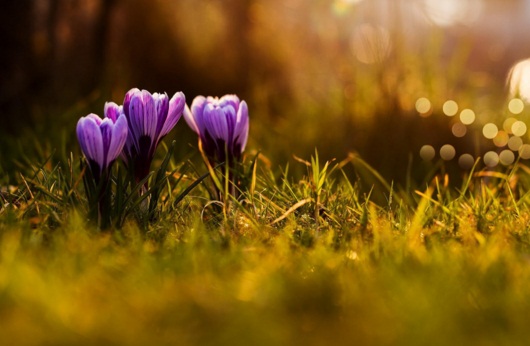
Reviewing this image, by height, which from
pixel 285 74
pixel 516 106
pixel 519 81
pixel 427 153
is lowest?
pixel 285 74

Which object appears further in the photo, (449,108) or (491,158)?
(449,108)

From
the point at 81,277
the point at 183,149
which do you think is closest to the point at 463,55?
the point at 183,149

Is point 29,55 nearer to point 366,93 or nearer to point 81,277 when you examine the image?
point 366,93

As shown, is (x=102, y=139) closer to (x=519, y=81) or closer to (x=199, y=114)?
(x=199, y=114)

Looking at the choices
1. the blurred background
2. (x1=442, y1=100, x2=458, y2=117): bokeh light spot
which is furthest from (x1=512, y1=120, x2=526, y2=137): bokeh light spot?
(x1=442, y1=100, x2=458, y2=117): bokeh light spot

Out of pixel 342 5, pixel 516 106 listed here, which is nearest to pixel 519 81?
pixel 516 106

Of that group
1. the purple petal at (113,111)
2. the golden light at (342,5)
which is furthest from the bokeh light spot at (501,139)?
the purple petal at (113,111)
